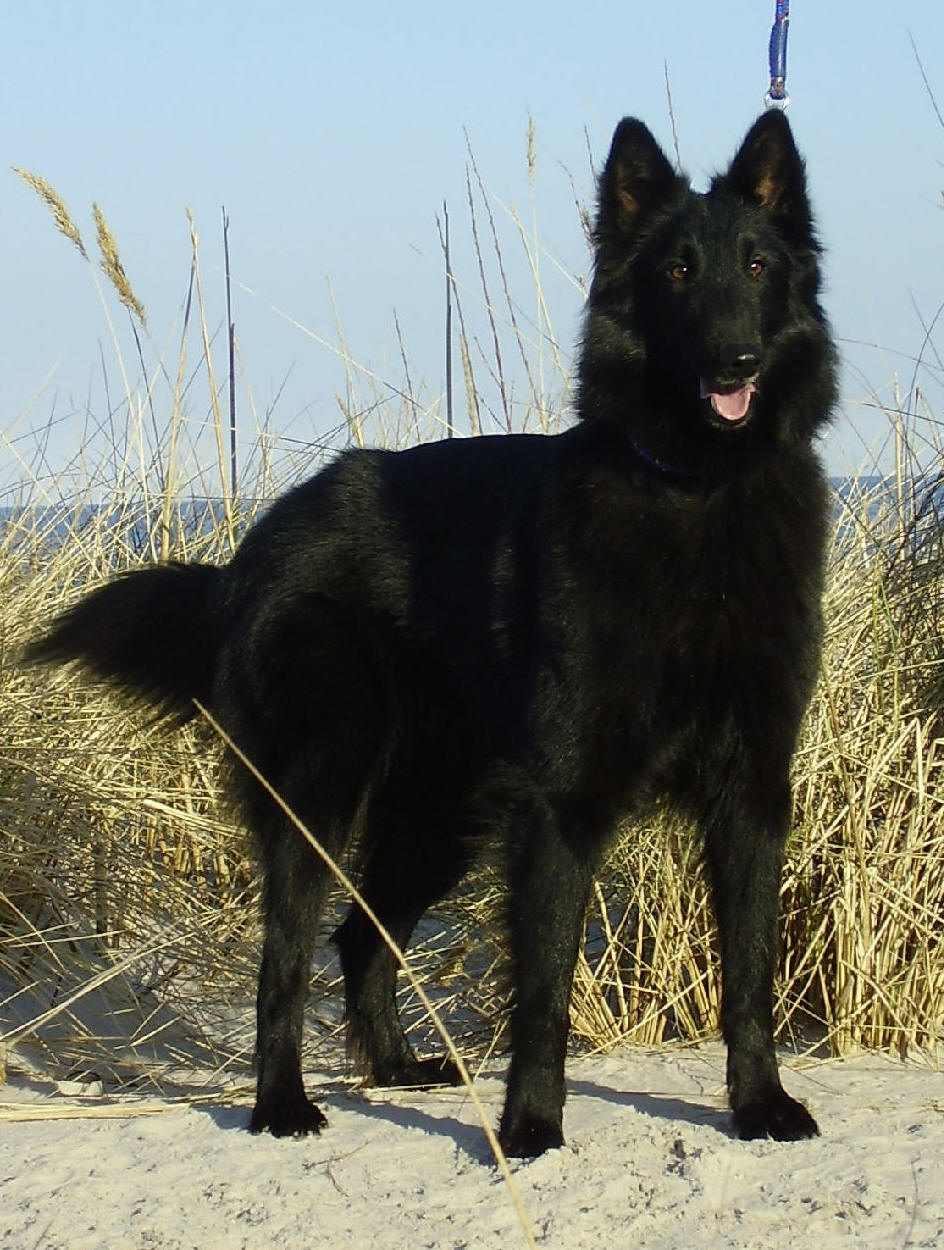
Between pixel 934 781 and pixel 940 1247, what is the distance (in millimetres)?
1566

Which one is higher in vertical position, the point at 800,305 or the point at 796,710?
the point at 800,305

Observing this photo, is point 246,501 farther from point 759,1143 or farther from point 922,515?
point 759,1143

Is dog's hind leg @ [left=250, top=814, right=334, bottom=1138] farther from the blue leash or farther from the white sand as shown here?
the blue leash

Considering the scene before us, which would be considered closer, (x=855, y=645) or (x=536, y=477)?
(x=536, y=477)

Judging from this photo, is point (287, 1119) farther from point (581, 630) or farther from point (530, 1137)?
point (581, 630)

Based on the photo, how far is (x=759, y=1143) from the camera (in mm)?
2924

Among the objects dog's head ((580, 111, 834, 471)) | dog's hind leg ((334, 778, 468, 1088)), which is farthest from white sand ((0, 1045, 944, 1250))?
dog's head ((580, 111, 834, 471))

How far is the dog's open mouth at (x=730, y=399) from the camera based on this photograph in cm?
308

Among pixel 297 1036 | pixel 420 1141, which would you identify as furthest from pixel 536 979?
pixel 297 1036

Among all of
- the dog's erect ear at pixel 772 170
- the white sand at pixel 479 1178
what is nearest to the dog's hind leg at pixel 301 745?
the white sand at pixel 479 1178

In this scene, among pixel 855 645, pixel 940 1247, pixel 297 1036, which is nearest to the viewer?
pixel 940 1247

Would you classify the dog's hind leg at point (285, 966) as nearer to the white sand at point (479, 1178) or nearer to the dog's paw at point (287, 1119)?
the dog's paw at point (287, 1119)

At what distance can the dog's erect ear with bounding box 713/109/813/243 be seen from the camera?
3324mm

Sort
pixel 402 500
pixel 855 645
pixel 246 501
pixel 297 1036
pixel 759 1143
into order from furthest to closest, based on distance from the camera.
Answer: pixel 246 501 < pixel 855 645 < pixel 402 500 < pixel 297 1036 < pixel 759 1143
